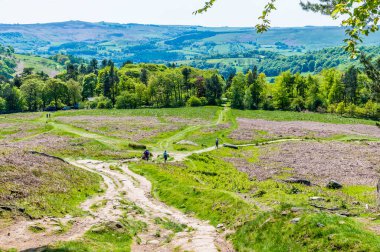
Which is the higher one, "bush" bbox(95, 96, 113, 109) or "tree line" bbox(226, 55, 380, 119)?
"tree line" bbox(226, 55, 380, 119)

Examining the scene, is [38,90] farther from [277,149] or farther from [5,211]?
[5,211]

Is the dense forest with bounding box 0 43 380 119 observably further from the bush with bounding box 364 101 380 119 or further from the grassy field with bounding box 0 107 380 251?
the grassy field with bounding box 0 107 380 251

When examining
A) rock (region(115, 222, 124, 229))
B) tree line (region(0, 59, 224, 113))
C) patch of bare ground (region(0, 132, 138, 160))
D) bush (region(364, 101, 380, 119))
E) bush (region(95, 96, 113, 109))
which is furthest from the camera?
tree line (region(0, 59, 224, 113))

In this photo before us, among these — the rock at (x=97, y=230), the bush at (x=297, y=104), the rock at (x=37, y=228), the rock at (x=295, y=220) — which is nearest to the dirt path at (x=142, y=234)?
the rock at (x=37, y=228)

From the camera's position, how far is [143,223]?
24125 mm

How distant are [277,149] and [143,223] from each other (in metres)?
48.3

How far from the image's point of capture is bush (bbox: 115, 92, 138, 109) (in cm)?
15700

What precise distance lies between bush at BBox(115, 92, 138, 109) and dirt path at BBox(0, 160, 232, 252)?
12619 centimetres

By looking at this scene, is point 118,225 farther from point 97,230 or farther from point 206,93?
point 206,93

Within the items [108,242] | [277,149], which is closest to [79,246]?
[108,242]

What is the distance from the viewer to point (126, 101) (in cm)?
15788

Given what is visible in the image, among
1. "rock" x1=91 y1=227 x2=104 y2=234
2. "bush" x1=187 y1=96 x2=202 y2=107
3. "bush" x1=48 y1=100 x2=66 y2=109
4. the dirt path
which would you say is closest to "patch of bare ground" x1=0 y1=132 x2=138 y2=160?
the dirt path

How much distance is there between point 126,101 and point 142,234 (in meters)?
139

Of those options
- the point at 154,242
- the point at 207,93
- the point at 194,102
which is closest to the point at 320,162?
the point at 154,242
